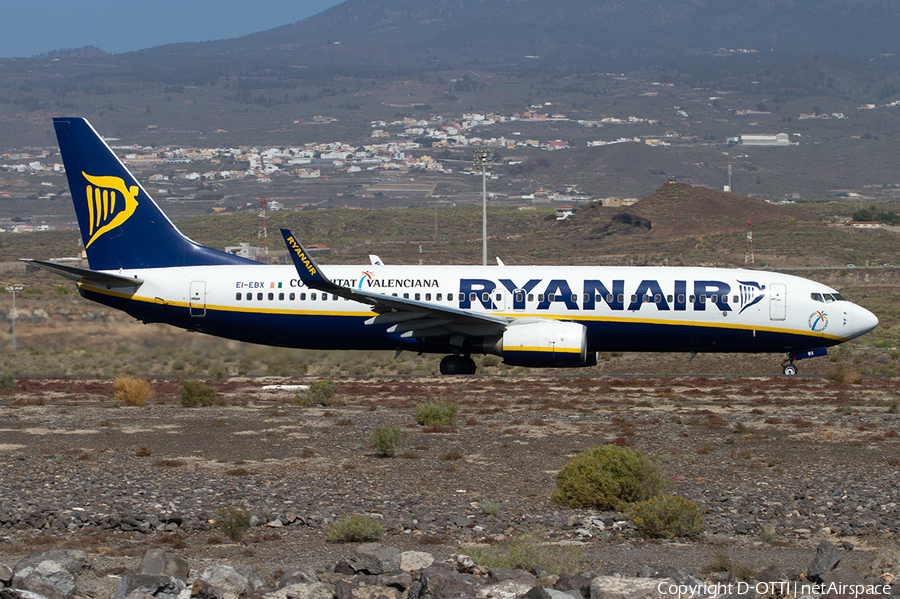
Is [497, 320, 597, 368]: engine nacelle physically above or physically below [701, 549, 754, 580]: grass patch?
above

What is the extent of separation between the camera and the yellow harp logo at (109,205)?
31797 millimetres

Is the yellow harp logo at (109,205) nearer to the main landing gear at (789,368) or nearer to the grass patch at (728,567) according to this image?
the main landing gear at (789,368)

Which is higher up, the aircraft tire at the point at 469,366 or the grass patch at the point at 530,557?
the grass patch at the point at 530,557

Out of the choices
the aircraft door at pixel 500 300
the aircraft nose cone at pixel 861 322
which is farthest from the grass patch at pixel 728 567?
the aircraft nose cone at pixel 861 322

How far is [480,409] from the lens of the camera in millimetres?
24188

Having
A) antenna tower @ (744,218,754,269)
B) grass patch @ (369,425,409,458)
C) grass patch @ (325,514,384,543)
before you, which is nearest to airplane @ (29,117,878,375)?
grass patch @ (369,425,409,458)

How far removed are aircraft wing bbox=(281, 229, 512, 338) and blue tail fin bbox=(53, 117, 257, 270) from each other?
213 inches

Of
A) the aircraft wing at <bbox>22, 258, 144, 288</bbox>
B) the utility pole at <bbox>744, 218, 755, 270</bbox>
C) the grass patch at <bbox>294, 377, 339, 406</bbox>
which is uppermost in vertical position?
the utility pole at <bbox>744, 218, 755, 270</bbox>

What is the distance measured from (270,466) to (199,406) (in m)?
8.99

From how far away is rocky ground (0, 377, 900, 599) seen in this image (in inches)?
468

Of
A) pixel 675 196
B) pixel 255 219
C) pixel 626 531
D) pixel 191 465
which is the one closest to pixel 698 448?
pixel 626 531

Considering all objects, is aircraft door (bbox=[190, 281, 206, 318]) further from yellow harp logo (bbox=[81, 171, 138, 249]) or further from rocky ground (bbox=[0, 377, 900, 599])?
rocky ground (bbox=[0, 377, 900, 599])

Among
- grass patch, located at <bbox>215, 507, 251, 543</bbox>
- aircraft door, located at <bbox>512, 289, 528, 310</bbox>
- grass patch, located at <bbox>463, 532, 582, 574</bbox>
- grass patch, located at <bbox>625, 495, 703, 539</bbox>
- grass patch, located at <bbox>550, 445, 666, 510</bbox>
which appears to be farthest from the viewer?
aircraft door, located at <bbox>512, 289, 528, 310</bbox>

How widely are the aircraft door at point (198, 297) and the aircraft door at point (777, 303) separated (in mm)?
18138
